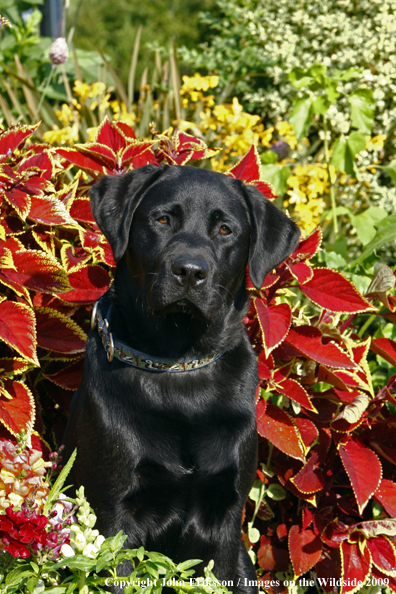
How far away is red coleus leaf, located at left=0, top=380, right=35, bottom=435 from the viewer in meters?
2.10

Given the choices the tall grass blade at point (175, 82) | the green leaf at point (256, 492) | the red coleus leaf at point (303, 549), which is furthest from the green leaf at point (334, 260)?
the tall grass blade at point (175, 82)

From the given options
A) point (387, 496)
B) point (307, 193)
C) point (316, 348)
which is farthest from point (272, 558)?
point (307, 193)

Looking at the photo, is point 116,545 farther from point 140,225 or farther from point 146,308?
point 140,225

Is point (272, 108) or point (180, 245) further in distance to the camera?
point (272, 108)

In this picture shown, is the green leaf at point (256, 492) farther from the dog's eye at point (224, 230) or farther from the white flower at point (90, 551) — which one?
the white flower at point (90, 551)

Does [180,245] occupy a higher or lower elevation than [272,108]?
higher

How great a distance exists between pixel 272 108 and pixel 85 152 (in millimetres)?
3352

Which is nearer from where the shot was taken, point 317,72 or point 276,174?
point 317,72

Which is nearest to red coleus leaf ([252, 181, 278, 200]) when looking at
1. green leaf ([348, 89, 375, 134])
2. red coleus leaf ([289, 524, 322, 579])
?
green leaf ([348, 89, 375, 134])

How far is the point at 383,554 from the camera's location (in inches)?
90.4

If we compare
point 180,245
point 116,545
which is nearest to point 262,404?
point 180,245

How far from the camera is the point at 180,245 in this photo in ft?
6.58

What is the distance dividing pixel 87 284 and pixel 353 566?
1.46m

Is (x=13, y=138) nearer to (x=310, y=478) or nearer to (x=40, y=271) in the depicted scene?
(x=40, y=271)
